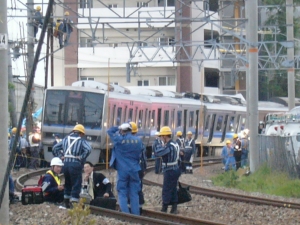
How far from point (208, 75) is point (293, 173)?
3385 cm

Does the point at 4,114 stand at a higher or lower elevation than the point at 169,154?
higher

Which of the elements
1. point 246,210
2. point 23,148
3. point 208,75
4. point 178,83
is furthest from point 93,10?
point 246,210

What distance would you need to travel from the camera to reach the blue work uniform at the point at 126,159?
37.9 feet

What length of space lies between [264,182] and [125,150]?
31.3 ft

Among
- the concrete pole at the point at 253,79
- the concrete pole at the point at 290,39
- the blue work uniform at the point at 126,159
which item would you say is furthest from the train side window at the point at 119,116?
the blue work uniform at the point at 126,159

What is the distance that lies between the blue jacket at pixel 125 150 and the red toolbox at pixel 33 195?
5.93ft

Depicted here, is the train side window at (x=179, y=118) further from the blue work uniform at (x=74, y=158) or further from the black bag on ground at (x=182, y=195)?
the blue work uniform at (x=74, y=158)

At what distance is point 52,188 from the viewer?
1308 cm

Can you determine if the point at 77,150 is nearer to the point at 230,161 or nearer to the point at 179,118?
the point at 230,161

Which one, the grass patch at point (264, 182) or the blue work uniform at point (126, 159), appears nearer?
the blue work uniform at point (126, 159)

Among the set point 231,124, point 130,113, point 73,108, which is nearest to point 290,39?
point 130,113

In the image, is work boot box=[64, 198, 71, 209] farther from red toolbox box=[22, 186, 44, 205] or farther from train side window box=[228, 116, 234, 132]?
train side window box=[228, 116, 234, 132]

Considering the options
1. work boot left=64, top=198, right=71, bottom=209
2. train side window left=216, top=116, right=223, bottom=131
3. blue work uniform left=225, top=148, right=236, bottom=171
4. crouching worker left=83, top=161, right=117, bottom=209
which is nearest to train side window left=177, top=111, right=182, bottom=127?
train side window left=216, top=116, right=223, bottom=131

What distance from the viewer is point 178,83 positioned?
→ 50594mm
